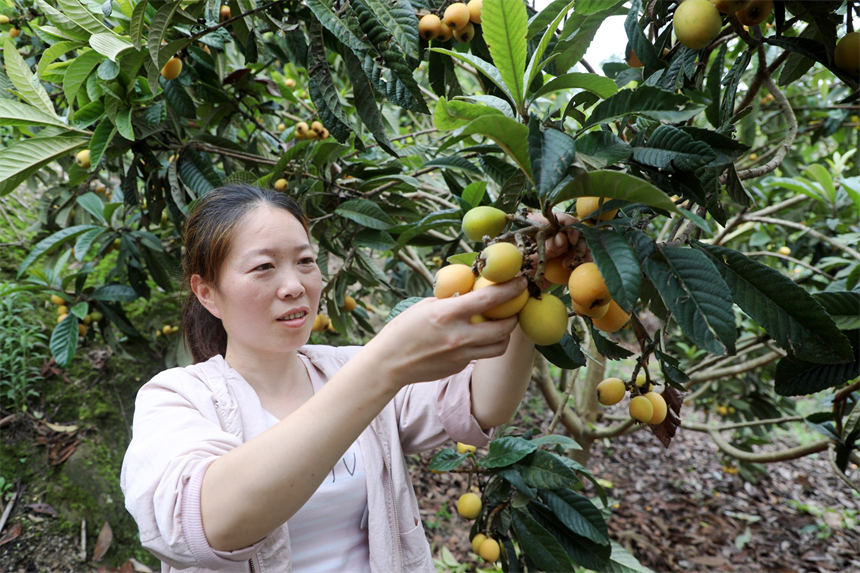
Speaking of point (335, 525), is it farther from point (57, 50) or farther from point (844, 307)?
point (57, 50)

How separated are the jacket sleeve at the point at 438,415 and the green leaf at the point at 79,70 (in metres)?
1.21

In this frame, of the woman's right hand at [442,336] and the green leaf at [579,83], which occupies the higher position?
the green leaf at [579,83]

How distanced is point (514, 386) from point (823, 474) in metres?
4.16

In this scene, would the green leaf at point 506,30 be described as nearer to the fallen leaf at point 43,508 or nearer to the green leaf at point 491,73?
the green leaf at point 491,73

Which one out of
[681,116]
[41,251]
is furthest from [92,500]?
[681,116]

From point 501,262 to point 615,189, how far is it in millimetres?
154

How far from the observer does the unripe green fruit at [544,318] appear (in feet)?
2.34

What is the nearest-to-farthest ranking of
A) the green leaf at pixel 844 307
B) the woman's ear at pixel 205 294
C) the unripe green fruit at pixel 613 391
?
the green leaf at pixel 844 307, the unripe green fruit at pixel 613 391, the woman's ear at pixel 205 294

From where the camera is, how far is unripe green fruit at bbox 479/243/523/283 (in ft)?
2.19

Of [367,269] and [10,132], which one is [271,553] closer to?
[367,269]

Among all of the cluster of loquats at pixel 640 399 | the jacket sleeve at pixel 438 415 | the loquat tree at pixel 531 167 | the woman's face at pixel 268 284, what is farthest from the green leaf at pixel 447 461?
the woman's face at pixel 268 284

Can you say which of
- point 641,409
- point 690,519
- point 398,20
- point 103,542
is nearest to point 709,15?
point 398,20

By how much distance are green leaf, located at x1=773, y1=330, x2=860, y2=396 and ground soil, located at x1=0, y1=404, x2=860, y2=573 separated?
1994mm

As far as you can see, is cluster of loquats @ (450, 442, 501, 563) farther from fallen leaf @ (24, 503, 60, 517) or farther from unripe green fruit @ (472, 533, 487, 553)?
fallen leaf @ (24, 503, 60, 517)
